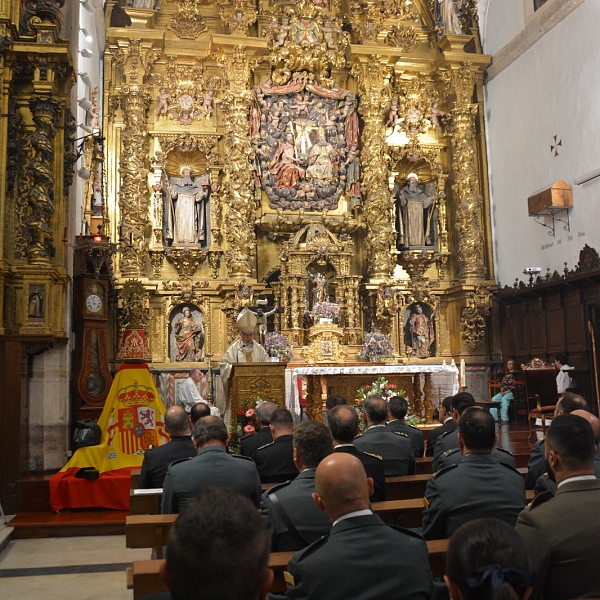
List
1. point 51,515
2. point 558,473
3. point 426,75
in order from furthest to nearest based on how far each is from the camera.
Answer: point 426,75 → point 51,515 → point 558,473


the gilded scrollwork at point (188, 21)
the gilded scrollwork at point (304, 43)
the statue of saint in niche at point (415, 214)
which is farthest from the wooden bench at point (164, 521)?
the gilded scrollwork at point (188, 21)

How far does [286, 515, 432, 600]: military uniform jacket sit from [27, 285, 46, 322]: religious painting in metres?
8.06

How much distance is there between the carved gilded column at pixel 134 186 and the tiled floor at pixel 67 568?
404 inches

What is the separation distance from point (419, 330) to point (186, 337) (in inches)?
241

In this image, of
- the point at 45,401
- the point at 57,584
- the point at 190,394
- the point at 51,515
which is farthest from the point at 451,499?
the point at 190,394

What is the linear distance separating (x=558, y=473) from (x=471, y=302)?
51.7 feet

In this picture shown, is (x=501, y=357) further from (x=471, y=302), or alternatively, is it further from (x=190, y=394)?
(x=190, y=394)

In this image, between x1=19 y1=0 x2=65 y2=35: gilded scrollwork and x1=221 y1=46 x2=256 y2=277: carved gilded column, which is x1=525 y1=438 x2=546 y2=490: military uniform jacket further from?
x1=221 y1=46 x2=256 y2=277: carved gilded column

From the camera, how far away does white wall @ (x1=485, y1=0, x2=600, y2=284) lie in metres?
15.6

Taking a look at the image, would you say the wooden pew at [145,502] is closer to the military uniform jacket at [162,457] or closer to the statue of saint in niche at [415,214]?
the military uniform jacket at [162,457]

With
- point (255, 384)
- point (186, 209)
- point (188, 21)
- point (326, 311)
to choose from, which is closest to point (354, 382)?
point (326, 311)

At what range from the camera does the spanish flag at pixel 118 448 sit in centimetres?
919

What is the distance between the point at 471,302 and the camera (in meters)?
18.7

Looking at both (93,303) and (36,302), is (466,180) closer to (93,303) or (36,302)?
(93,303)
